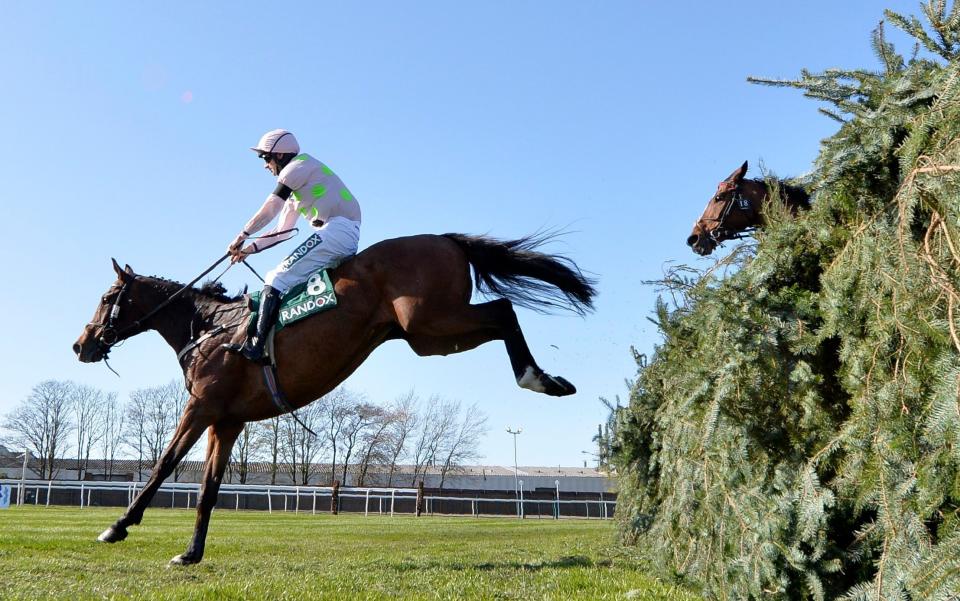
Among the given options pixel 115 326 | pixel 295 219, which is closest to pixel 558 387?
pixel 295 219

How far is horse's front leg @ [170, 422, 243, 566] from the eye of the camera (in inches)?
254

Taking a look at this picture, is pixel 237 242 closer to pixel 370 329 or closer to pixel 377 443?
pixel 370 329

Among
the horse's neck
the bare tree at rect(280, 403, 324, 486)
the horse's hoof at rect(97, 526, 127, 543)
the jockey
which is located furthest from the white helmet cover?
the bare tree at rect(280, 403, 324, 486)

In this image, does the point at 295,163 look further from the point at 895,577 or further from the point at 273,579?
the point at 895,577

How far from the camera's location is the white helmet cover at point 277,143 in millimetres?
6547

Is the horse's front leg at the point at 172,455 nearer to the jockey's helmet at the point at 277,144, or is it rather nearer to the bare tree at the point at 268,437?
the jockey's helmet at the point at 277,144

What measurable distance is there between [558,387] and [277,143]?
11.0 ft

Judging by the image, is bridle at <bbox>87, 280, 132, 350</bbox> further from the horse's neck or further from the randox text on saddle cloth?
the randox text on saddle cloth

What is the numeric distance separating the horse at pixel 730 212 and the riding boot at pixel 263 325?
5.52 meters

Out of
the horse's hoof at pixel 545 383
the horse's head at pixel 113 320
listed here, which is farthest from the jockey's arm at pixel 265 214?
the horse's hoof at pixel 545 383

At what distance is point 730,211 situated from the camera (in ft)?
29.5

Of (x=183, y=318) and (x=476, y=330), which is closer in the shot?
(x=476, y=330)

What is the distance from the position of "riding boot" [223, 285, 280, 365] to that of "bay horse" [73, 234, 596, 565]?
131 millimetres

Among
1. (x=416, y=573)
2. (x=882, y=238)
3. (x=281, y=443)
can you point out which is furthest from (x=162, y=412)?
(x=882, y=238)
